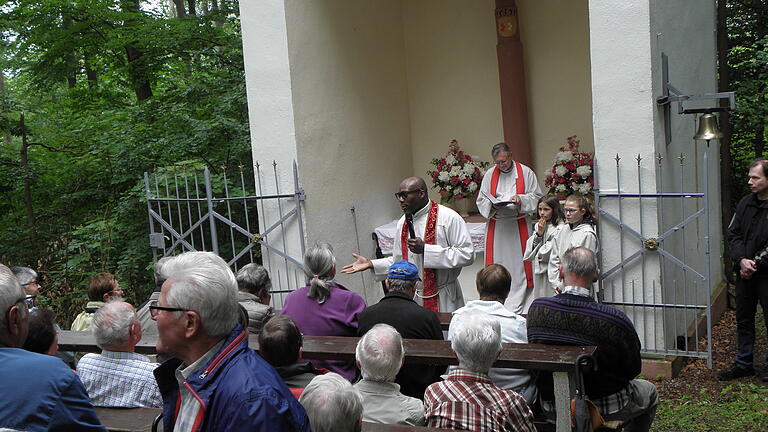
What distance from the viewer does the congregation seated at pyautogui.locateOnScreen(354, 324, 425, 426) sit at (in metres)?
3.48

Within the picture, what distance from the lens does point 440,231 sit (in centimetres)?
678

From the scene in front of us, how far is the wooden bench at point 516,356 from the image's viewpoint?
3.87m

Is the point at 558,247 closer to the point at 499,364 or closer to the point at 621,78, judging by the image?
the point at 621,78

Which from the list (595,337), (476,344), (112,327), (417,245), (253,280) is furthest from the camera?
(417,245)

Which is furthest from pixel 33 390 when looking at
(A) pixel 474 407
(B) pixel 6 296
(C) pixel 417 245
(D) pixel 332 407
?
(C) pixel 417 245

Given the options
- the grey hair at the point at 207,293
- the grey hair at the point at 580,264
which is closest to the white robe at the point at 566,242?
the grey hair at the point at 580,264

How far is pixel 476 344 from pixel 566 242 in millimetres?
3330

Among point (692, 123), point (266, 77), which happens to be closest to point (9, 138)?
point (266, 77)

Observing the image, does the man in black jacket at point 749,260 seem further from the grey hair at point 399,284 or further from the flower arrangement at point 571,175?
the grey hair at point 399,284

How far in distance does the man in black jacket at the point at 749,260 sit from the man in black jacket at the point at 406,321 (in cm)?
302

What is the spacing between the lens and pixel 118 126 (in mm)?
10883

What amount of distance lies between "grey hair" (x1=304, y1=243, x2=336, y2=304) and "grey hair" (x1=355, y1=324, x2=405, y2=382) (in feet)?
4.64

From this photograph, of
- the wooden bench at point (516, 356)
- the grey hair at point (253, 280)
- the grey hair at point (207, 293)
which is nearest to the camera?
the grey hair at point (207, 293)

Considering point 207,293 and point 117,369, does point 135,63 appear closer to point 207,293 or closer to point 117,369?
point 117,369
